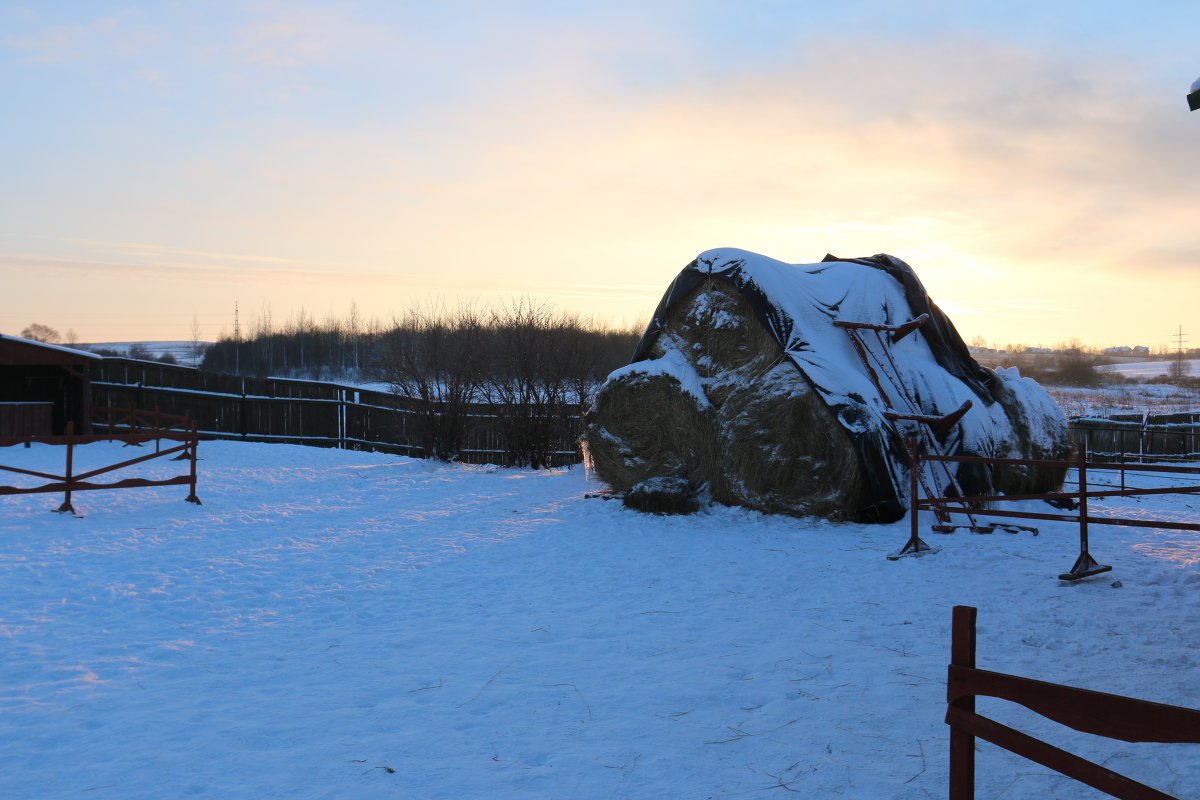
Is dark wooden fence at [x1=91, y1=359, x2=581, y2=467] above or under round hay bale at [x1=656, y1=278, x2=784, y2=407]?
under

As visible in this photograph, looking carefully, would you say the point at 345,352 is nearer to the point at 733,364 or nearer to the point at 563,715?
the point at 733,364

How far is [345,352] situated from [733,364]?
62.9 metres

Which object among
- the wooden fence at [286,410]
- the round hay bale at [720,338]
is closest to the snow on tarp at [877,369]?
the round hay bale at [720,338]

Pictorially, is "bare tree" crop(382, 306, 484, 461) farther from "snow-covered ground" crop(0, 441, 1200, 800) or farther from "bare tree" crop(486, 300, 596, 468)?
"snow-covered ground" crop(0, 441, 1200, 800)

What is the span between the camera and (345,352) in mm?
69875

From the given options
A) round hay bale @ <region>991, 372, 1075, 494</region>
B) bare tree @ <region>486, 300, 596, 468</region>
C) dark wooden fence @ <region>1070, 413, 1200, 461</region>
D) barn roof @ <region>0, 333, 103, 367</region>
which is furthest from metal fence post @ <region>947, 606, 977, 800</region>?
dark wooden fence @ <region>1070, 413, 1200, 461</region>

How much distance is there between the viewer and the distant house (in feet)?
61.3

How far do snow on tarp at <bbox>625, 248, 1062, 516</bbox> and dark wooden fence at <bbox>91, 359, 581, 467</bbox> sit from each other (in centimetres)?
Result: 1272

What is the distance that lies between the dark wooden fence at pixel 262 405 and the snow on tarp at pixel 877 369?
41.7ft

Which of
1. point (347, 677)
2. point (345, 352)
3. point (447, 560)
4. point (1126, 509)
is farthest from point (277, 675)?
point (345, 352)

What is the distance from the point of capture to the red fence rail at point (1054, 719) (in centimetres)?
210

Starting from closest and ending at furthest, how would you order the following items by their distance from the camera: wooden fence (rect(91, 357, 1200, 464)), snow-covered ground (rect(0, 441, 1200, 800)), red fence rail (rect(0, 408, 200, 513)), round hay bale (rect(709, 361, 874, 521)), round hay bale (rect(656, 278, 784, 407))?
snow-covered ground (rect(0, 441, 1200, 800)) → round hay bale (rect(709, 361, 874, 521)) → red fence rail (rect(0, 408, 200, 513)) → round hay bale (rect(656, 278, 784, 407)) → wooden fence (rect(91, 357, 1200, 464))

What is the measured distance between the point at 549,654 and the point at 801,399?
19.4 feet

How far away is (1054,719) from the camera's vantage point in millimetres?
2271
